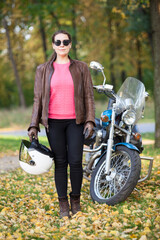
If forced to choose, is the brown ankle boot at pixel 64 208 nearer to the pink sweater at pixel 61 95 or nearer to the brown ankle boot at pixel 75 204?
the brown ankle boot at pixel 75 204

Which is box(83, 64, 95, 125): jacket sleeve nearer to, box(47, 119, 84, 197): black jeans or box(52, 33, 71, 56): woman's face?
box(47, 119, 84, 197): black jeans

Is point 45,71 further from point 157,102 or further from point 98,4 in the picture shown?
point 98,4

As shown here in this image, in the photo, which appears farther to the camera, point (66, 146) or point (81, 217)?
point (66, 146)

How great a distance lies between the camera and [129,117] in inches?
185

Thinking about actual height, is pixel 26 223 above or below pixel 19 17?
below

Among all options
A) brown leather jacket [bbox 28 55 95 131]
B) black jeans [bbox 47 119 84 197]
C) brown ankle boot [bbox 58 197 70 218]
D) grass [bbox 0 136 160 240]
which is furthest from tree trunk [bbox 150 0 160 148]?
brown ankle boot [bbox 58 197 70 218]

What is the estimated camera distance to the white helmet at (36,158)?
412 cm

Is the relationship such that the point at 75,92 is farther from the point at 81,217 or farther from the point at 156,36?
the point at 156,36

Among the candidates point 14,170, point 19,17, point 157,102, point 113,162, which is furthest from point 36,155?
point 19,17

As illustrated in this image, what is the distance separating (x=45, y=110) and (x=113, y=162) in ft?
4.16

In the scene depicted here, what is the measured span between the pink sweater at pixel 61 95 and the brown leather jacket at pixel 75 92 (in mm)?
47

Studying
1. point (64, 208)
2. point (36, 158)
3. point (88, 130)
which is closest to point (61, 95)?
point (88, 130)

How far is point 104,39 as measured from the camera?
85.1ft

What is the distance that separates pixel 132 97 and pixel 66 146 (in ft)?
4.25
